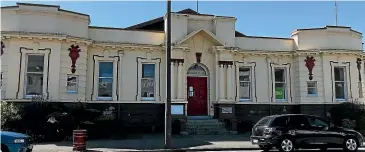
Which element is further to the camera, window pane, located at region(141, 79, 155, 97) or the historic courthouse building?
window pane, located at region(141, 79, 155, 97)

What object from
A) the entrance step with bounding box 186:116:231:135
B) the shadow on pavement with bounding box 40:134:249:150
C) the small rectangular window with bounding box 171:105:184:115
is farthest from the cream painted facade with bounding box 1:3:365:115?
the shadow on pavement with bounding box 40:134:249:150

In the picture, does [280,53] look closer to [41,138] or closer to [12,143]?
[41,138]

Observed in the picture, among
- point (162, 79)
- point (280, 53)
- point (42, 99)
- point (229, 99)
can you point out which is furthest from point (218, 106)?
point (42, 99)

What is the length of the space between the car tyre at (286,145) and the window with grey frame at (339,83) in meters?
11.2

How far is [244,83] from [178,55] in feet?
15.5

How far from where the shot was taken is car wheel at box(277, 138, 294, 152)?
1359 cm

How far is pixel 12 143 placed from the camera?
10312mm

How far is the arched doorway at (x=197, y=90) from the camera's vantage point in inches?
856

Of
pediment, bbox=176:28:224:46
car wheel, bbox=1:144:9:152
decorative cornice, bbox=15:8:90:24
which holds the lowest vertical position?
car wheel, bbox=1:144:9:152

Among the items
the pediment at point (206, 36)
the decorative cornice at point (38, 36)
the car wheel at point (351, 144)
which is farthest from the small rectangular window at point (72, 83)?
the car wheel at point (351, 144)

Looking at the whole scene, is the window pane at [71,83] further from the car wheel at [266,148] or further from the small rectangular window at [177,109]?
the car wheel at [266,148]

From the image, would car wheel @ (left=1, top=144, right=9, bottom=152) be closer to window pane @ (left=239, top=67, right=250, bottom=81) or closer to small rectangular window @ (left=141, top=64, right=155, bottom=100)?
small rectangular window @ (left=141, top=64, right=155, bottom=100)

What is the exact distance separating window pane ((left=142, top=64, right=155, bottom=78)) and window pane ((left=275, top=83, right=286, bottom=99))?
801 centimetres

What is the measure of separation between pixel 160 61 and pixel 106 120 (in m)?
4.91
